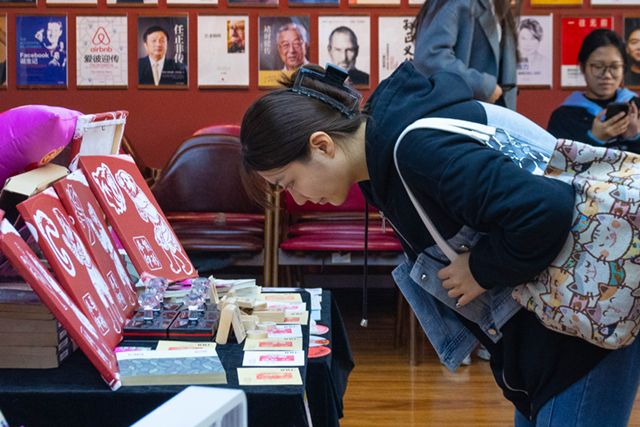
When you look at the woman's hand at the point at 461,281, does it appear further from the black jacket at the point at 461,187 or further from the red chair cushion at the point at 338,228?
the red chair cushion at the point at 338,228

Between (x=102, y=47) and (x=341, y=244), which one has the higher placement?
(x=102, y=47)

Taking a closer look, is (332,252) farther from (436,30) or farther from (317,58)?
(317,58)

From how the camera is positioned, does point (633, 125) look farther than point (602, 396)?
Yes

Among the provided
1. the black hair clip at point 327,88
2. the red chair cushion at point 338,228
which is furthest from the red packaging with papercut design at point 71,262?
the red chair cushion at point 338,228

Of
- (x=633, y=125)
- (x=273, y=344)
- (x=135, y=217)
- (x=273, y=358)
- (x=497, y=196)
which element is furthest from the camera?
(x=633, y=125)

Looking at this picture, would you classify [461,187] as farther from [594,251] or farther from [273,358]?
[273,358]

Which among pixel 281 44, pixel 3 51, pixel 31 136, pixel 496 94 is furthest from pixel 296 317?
pixel 3 51

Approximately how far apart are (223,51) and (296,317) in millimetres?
3562

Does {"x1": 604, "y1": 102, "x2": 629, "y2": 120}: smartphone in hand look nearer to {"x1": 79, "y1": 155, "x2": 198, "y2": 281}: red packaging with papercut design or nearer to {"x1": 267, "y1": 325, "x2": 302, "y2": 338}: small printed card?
{"x1": 79, "y1": 155, "x2": 198, "y2": 281}: red packaging with papercut design

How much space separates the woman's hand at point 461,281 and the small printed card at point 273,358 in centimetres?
30

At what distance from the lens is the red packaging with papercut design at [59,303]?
149cm

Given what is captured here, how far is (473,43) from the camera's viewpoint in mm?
3432

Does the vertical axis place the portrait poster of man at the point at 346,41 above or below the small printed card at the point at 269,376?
above

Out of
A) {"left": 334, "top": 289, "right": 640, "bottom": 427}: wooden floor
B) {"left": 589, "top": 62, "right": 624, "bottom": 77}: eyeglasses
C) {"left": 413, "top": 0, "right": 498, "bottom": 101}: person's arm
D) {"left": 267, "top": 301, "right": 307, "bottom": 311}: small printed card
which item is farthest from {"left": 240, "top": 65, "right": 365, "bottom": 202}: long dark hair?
{"left": 589, "top": 62, "right": 624, "bottom": 77}: eyeglasses
